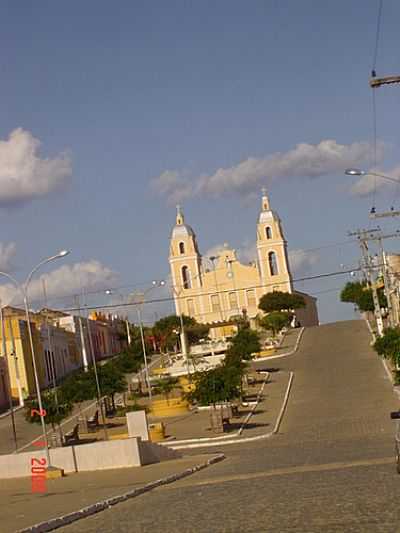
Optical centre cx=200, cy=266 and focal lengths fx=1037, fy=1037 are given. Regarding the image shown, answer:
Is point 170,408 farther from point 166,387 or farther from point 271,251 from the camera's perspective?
point 271,251

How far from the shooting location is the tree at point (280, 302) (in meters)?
116

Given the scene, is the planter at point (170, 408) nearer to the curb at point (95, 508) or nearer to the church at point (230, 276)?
the curb at point (95, 508)

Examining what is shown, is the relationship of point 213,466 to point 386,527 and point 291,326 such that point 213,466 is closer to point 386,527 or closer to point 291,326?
point 386,527

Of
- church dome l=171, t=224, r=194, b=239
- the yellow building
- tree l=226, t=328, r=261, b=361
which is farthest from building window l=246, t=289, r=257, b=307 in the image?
tree l=226, t=328, r=261, b=361

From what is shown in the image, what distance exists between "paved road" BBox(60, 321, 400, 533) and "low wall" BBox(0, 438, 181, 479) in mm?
2397

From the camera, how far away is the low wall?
27.2m

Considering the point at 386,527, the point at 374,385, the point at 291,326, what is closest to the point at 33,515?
the point at 386,527

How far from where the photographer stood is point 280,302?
116m

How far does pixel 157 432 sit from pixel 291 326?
7001cm

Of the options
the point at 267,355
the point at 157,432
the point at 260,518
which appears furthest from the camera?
the point at 267,355

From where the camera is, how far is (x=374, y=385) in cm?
5297

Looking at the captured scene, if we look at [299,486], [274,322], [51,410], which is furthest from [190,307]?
[299,486]

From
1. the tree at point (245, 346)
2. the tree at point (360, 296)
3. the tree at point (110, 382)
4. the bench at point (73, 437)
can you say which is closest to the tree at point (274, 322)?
the tree at point (360, 296)

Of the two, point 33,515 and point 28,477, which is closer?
point 33,515
